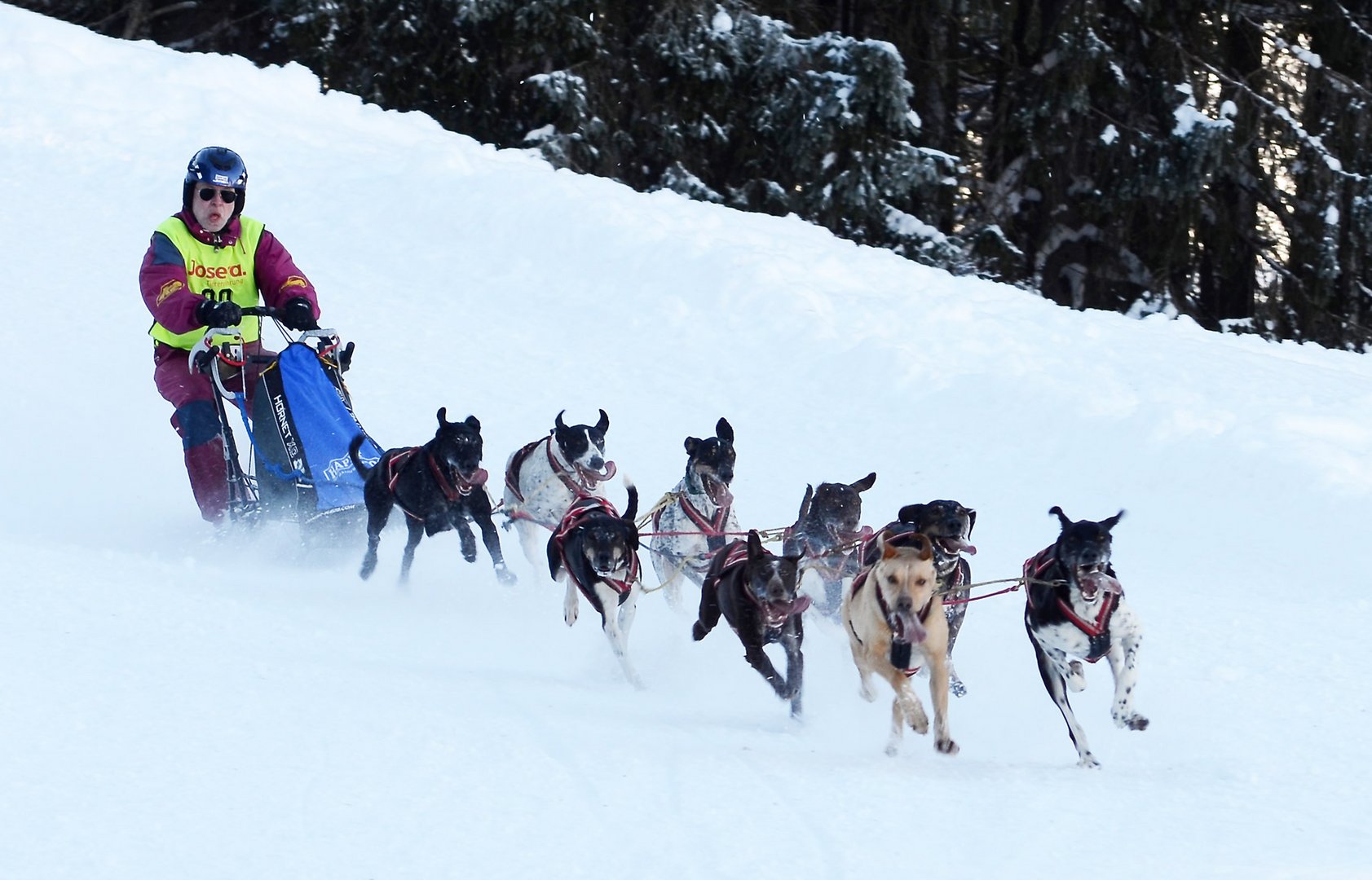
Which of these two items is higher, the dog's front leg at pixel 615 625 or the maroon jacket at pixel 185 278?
the maroon jacket at pixel 185 278

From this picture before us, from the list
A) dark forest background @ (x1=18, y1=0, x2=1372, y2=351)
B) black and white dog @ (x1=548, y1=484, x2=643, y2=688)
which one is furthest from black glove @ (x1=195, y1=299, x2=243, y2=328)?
dark forest background @ (x1=18, y1=0, x2=1372, y2=351)

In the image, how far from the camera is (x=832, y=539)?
5.91m

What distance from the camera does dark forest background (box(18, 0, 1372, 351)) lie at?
656 inches

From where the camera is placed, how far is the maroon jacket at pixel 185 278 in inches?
263

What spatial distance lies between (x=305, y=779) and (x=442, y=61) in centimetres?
1523

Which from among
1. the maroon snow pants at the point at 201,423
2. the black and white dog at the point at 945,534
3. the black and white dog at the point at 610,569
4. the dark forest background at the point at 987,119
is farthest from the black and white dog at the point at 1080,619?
the dark forest background at the point at 987,119

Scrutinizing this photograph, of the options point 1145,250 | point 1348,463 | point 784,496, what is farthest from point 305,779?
point 1145,250

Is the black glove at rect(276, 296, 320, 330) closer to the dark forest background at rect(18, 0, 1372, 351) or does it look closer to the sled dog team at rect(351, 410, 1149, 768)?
the sled dog team at rect(351, 410, 1149, 768)

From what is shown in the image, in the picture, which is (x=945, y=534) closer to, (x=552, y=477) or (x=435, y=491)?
(x=552, y=477)

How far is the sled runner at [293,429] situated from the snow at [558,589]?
229 millimetres

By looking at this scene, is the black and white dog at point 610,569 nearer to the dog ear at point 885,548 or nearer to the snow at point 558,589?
the snow at point 558,589

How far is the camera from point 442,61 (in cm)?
1819

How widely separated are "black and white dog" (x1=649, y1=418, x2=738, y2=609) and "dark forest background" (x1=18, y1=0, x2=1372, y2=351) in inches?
418

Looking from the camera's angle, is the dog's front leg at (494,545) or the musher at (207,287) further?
the musher at (207,287)
